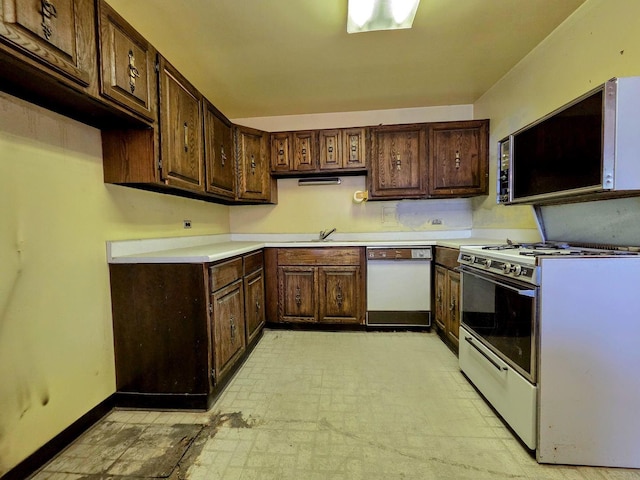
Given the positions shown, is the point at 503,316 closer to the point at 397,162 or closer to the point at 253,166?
the point at 397,162

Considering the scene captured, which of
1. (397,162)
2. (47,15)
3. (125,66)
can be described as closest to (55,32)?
(47,15)

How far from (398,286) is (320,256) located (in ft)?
2.90

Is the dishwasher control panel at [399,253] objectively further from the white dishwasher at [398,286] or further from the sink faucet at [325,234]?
the sink faucet at [325,234]

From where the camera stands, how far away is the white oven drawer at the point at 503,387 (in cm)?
128

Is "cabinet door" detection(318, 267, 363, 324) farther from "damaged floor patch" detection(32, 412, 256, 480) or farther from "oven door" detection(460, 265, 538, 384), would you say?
"damaged floor patch" detection(32, 412, 256, 480)

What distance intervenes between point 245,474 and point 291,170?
2.68m

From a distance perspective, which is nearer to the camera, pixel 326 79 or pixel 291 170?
pixel 326 79

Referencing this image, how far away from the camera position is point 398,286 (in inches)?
112

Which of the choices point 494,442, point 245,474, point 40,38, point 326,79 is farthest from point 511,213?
point 40,38

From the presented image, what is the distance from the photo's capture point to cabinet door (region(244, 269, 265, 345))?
235 cm

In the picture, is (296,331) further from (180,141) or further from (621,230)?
(621,230)

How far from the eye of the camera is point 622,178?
1170 millimetres

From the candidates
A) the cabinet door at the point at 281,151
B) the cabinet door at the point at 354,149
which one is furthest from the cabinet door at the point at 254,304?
the cabinet door at the point at 354,149

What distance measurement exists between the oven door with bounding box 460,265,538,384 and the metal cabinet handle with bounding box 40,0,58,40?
7.52 ft
